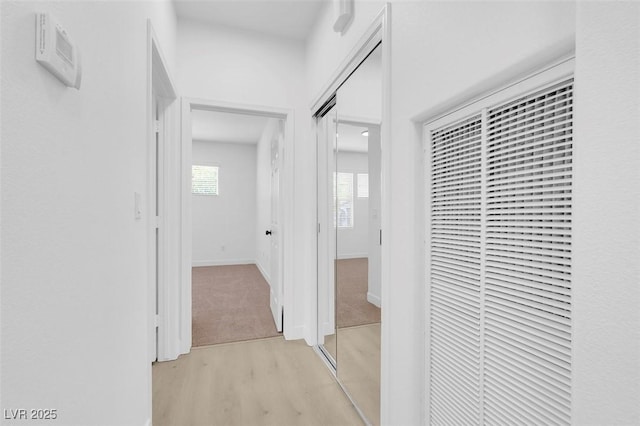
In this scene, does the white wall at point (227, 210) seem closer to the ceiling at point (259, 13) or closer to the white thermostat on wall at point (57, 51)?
the ceiling at point (259, 13)

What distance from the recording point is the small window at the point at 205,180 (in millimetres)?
6543

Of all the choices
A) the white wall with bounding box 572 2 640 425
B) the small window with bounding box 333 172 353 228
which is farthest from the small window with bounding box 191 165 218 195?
the white wall with bounding box 572 2 640 425

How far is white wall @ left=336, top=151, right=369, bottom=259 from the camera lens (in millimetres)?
1854

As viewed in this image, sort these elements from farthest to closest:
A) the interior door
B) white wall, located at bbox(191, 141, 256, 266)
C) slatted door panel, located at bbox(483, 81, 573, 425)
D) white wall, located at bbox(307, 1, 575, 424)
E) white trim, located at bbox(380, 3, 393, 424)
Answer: white wall, located at bbox(191, 141, 256, 266) → the interior door → white trim, located at bbox(380, 3, 393, 424) → white wall, located at bbox(307, 1, 575, 424) → slatted door panel, located at bbox(483, 81, 573, 425)

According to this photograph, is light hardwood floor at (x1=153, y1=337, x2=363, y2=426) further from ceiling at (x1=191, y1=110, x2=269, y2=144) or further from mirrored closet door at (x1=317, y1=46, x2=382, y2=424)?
ceiling at (x1=191, y1=110, x2=269, y2=144)

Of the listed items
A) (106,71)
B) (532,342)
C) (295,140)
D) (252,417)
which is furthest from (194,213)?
(532,342)

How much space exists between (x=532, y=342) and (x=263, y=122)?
5095mm

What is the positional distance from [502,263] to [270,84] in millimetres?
2467

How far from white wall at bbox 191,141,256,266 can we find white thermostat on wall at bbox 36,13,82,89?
6.06 metres

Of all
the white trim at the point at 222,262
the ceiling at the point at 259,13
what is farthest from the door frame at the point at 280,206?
the white trim at the point at 222,262

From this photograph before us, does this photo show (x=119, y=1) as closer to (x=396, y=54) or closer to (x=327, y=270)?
(x=396, y=54)

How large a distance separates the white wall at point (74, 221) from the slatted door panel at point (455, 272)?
3.88ft

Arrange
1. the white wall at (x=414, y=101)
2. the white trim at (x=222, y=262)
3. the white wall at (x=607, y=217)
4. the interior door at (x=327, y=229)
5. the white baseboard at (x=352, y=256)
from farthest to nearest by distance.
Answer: the white trim at (x=222, y=262) → the interior door at (x=327, y=229) → the white baseboard at (x=352, y=256) → the white wall at (x=414, y=101) → the white wall at (x=607, y=217)

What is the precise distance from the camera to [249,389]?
6.64ft
